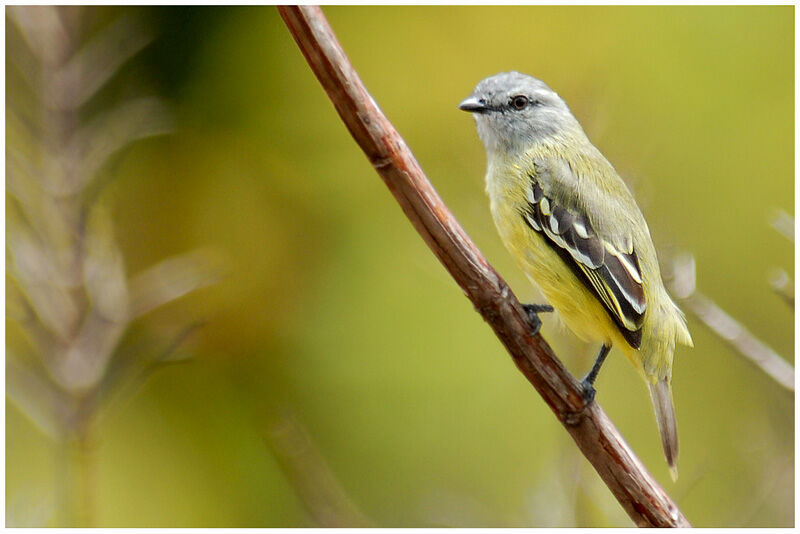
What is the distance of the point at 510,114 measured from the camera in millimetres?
2381

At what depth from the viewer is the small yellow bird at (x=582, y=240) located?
2.11 metres

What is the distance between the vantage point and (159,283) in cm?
256

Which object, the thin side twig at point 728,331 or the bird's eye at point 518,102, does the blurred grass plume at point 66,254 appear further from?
the thin side twig at point 728,331

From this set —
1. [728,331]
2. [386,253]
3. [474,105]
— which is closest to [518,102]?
[474,105]

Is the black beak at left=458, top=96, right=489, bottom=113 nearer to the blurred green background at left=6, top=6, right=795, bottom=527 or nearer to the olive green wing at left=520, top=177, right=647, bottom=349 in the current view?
the olive green wing at left=520, top=177, right=647, bottom=349

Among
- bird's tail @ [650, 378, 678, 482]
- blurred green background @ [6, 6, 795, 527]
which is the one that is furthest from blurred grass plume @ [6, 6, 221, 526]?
bird's tail @ [650, 378, 678, 482]

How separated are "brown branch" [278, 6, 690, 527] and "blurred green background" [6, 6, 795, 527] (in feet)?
3.84

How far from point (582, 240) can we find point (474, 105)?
1.68 ft

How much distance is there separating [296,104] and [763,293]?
2.33 metres

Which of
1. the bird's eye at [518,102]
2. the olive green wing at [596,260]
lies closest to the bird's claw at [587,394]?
the olive green wing at [596,260]

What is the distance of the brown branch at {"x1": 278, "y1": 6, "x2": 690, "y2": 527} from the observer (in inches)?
54.5

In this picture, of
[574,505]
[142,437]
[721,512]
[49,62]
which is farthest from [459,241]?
[142,437]

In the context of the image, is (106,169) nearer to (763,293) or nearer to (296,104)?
(296,104)

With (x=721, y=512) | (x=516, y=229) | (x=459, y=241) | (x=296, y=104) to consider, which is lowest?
(x=721, y=512)
